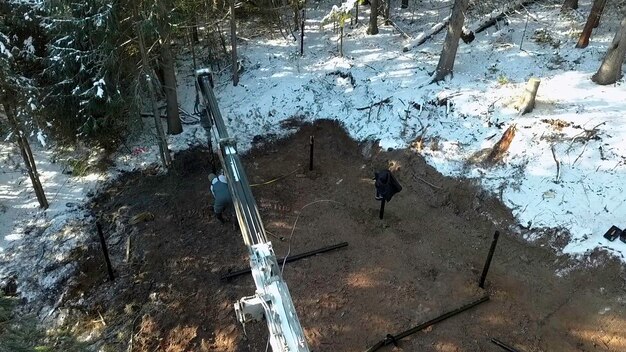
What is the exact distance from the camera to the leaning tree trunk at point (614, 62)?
12180 millimetres

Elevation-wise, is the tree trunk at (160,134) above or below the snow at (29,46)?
below

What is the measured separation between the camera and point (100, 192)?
12906 mm

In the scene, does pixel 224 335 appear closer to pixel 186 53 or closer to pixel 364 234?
pixel 364 234

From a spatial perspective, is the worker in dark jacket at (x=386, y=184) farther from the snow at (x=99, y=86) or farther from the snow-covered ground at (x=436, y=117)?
the snow at (x=99, y=86)

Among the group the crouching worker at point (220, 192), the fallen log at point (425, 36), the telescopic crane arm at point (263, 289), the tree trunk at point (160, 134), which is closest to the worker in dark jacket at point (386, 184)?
the crouching worker at point (220, 192)

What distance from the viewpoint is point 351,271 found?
1059cm

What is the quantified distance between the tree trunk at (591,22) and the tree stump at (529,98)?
12.3 ft

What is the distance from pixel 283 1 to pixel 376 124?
697cm

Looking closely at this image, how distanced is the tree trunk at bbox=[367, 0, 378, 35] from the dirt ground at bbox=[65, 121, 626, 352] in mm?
6465

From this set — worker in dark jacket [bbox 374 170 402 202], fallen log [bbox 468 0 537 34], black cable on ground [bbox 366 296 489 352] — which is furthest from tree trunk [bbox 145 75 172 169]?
fallen log [bbox 468 0 537 34]

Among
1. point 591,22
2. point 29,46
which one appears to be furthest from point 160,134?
point 591,22

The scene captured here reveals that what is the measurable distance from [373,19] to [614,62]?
A: 27.2 feet

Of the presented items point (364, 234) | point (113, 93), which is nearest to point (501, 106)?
point (364, 234)

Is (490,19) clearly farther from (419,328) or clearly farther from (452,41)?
(419,328)
